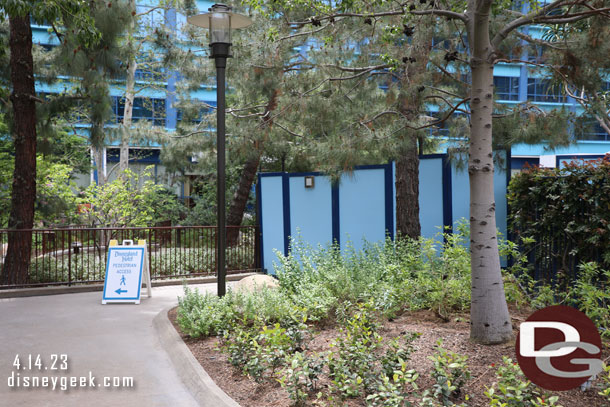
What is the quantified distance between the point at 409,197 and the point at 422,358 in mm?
5207

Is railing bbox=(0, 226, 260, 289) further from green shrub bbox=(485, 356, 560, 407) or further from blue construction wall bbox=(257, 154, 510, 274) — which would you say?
green shrub bbox=(485, 356, 560, 407)

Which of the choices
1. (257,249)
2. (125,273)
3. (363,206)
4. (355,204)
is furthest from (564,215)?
(257,249)

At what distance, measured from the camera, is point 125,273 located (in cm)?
995

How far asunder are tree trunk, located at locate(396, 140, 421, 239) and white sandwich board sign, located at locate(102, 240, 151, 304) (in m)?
4.85

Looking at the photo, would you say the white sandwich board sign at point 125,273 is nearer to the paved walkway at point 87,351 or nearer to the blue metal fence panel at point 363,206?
the paved walkway at point 87,351

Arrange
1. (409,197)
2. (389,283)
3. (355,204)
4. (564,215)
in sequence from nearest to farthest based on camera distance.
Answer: (564,215) < (389,283) < (409,197) < (355,204)

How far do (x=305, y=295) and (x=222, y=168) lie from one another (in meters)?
2.18

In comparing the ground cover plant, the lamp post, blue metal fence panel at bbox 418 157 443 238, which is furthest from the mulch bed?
blue metal fence panel at bbox 418 157 443 238

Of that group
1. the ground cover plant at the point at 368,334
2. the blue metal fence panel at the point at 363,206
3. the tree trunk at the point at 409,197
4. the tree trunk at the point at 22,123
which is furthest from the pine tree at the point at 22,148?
the tree trunk at the point at 409,197

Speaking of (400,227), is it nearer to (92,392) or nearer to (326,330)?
(326,330)

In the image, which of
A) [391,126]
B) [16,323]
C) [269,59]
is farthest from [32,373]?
[269,59]

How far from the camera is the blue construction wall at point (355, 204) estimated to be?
980cm

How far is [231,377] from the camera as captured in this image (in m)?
5.21

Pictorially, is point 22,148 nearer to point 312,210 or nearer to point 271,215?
point 271,215
